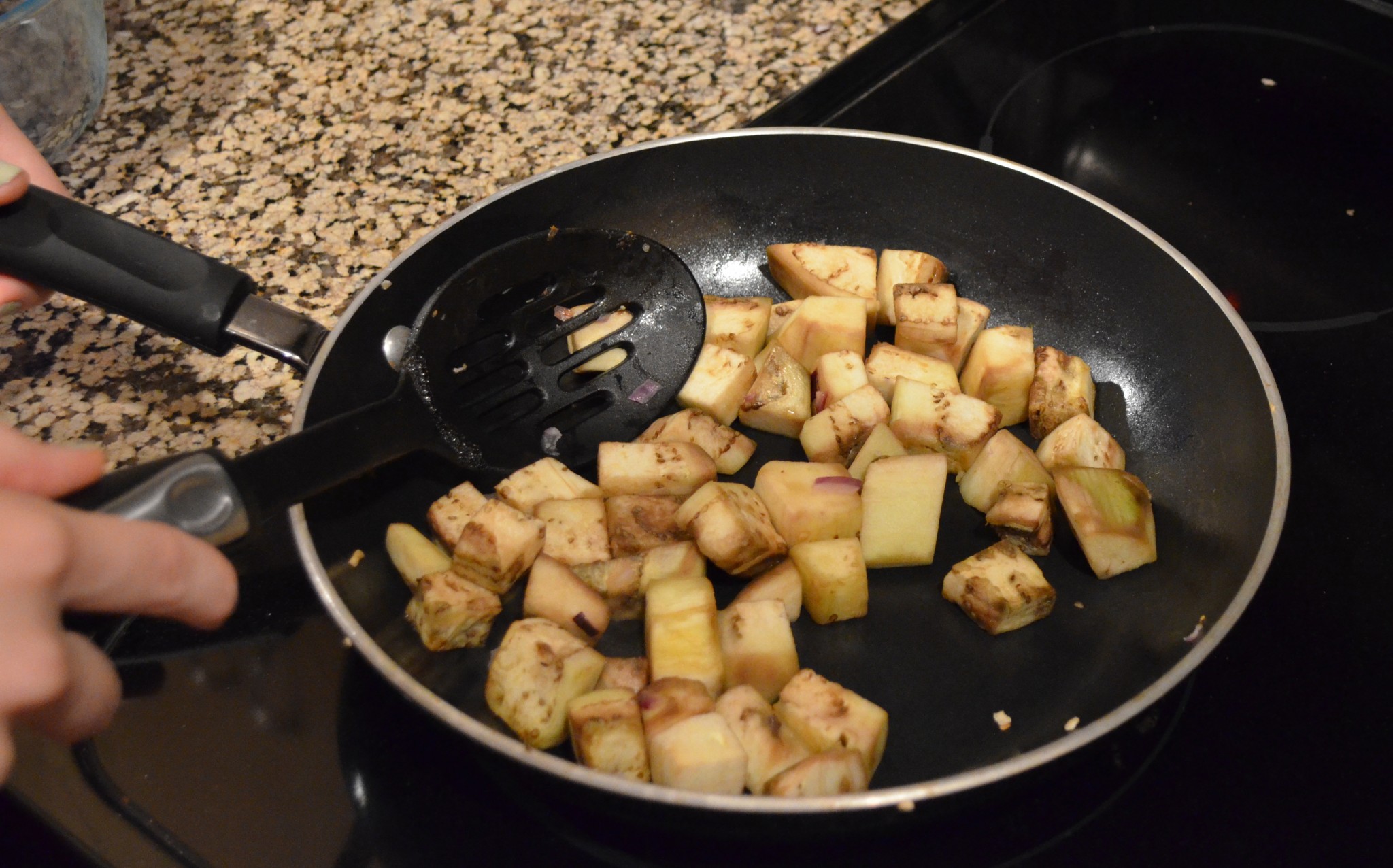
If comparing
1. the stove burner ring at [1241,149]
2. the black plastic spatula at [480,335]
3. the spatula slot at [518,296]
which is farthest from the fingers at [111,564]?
the stove burner ring at [1241,149]

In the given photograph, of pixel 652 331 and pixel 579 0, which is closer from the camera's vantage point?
pixel 652 331

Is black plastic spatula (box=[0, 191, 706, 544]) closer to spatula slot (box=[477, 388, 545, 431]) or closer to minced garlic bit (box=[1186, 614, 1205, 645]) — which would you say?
spatula slot (box=[477, 388, 545, 431])

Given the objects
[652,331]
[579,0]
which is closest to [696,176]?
[652,331]

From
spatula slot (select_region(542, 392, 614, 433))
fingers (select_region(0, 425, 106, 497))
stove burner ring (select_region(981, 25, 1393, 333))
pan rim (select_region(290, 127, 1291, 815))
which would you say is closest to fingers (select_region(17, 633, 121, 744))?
fingers (select_region(0, 425, 106, 497))

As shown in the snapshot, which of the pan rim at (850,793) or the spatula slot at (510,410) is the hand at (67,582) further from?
the spatula slot at (510,410)

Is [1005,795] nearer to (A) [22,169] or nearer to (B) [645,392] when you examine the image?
(B) [645,392]

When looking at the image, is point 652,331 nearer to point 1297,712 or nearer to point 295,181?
point 295,181

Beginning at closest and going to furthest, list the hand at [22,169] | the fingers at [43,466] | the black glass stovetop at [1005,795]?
the fingers at [43,466], the black glass stovetop at [1005,795], the hand at [22,169]
